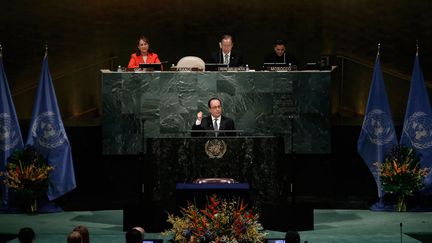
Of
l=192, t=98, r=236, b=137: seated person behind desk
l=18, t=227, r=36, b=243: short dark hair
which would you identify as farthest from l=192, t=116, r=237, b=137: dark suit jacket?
l=18, t=227, r=36, b=243: short dark hair

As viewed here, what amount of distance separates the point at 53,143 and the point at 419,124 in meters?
5.10

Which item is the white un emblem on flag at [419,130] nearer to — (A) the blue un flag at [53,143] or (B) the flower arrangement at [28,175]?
(A) the blue un flag at [53,143]

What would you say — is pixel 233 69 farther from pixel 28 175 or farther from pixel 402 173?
pixel 28 175

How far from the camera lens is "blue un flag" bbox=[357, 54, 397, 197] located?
46.9ft

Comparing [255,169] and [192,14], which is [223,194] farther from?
[192,14]

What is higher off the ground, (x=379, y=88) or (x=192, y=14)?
(x=192, y=14)

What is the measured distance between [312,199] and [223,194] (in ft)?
14.1

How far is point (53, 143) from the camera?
14195 millimetres

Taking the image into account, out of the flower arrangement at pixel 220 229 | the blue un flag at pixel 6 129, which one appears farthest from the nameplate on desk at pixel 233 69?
the flower arrangement at pixel 220 229

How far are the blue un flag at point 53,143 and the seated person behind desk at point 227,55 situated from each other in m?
2.46

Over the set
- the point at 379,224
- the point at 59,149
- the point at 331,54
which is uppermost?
the point at 331,54

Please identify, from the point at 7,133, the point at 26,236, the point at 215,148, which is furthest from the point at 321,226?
the point at 26,236

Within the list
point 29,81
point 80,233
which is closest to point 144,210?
point 80,233

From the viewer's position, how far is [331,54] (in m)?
17.1
